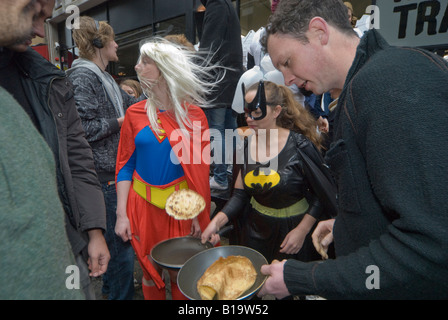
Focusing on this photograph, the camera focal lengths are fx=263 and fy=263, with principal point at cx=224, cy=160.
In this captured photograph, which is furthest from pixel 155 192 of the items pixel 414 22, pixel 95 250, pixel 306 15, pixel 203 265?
pixel 414 22

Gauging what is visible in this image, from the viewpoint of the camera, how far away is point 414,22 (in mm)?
2871

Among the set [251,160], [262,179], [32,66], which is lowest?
[262,179]

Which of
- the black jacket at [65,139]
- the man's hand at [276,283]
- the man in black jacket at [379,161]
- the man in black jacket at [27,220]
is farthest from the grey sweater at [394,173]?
the black jacket at [65,139]

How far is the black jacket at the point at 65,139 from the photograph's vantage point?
1354 millimetres

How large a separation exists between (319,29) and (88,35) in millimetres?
2390

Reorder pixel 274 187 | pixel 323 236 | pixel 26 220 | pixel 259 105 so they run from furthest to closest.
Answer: pixel 259 105 → pixel 274 187 → pixel 323 236 → pixel 26 220

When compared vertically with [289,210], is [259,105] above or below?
above

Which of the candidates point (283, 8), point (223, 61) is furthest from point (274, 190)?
point (223, 61)

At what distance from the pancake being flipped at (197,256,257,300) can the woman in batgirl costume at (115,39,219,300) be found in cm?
74

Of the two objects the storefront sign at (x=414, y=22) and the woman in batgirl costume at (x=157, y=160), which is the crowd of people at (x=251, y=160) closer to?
the woman in batgirl costume at (x=157, y=160)

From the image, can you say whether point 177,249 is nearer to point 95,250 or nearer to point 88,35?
point 95,250

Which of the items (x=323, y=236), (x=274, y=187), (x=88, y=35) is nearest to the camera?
(x=323, y=236)

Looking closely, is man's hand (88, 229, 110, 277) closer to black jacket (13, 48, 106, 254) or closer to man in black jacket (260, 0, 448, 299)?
black jacket (13, 48, 106, 254)
